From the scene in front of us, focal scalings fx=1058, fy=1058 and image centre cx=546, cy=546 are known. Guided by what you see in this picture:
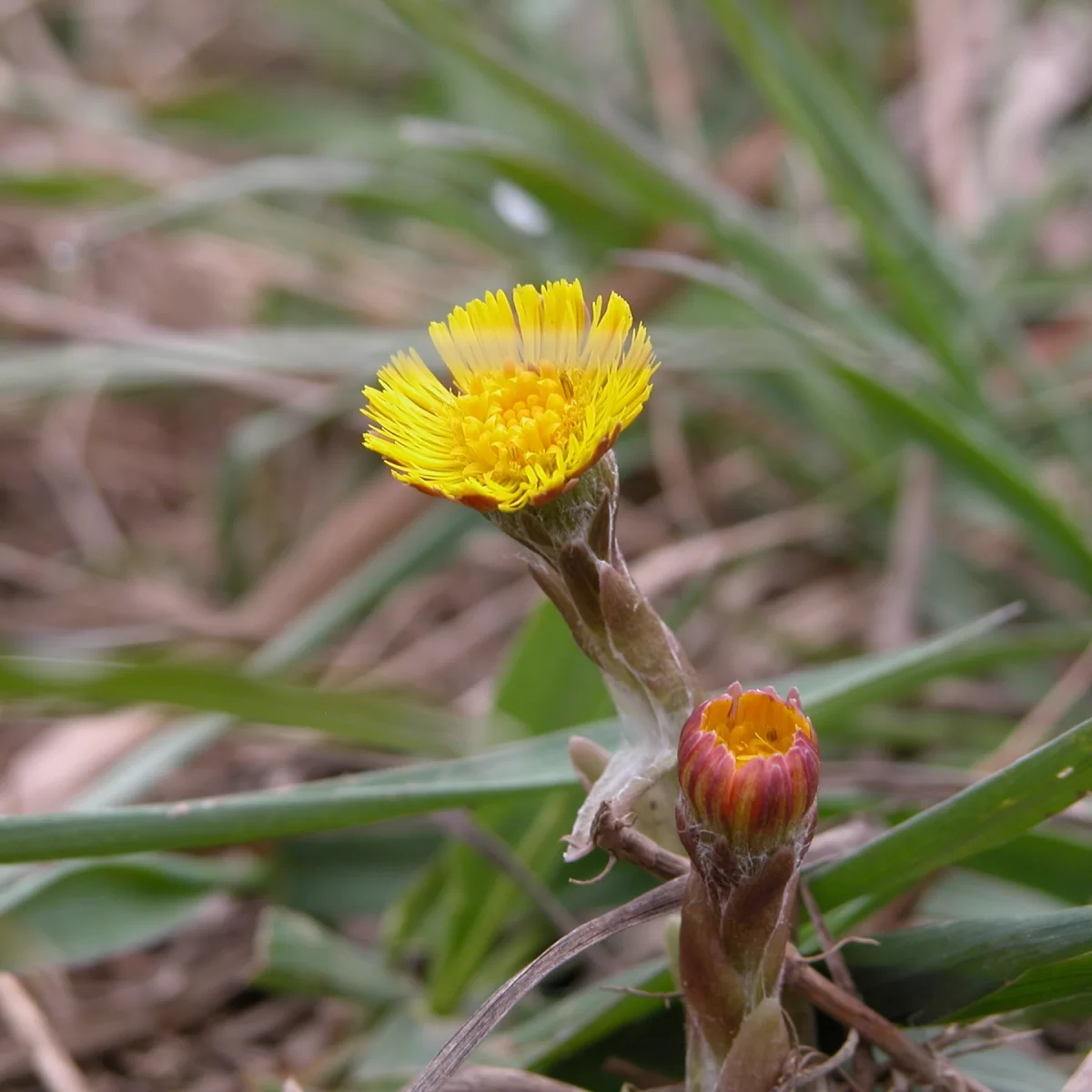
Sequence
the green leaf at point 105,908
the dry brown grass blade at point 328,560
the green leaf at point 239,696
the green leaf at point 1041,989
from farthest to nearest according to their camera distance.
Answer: the dry brown grass blade at point 328,560 → the green leaf at point 105,908 → the green leaf at point 239,696 → the green leaf at point 1041,989

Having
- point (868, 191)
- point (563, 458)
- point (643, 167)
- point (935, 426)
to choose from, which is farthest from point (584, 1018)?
point (868, 191)

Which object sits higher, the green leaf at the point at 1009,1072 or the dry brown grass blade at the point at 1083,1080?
the green leaf at the point at 1009,1072

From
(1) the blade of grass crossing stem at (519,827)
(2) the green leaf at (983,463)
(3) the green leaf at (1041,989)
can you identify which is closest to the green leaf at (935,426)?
(2) the green leaf at (983,463)

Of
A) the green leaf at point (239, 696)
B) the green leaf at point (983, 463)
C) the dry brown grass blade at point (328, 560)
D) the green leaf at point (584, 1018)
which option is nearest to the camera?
the green leaf at point (584, 1018)

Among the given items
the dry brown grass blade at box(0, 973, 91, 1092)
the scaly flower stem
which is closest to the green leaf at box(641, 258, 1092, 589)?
the scaly flower stem

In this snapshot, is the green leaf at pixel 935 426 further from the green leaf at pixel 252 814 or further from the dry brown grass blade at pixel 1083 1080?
the dry brown grass blade at pixel 1083 1080
